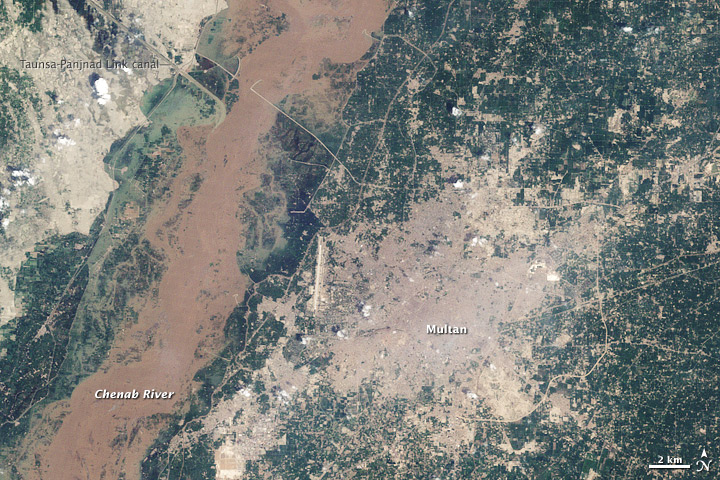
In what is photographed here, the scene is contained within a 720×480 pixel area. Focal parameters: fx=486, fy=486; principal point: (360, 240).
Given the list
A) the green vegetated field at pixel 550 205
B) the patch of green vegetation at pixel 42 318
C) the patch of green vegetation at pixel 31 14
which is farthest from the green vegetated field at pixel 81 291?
the patch of green vegetation at pixel 31 14

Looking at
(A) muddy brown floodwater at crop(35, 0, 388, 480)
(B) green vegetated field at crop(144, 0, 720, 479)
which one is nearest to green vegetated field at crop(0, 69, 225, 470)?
(A) muddy brown floodwater at crop(35, 0, 388, 480)

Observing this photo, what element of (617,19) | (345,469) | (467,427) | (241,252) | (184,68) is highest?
(617,19)

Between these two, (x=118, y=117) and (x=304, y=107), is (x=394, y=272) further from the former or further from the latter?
(x=118, y=117)

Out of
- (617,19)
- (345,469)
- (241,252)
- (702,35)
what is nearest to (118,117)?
(241,252)

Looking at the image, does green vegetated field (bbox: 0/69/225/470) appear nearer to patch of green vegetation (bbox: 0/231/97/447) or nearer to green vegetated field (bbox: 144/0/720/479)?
patch of green vegetation (bbox: 0/231/97/447)

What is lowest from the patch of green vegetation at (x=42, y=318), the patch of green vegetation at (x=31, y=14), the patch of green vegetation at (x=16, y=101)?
the patch of green vegetation at (x=42, y=318)

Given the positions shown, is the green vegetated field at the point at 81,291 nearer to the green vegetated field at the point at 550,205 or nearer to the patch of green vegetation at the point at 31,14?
the green vegetated field at the point at 550,205
